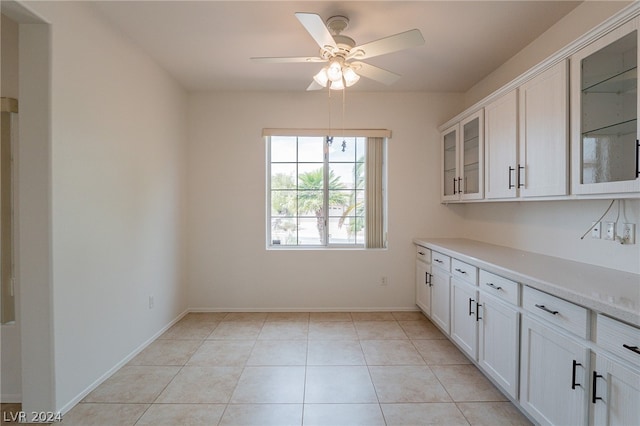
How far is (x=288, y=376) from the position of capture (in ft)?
7.57

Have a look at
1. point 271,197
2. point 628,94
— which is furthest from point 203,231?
point 628,94

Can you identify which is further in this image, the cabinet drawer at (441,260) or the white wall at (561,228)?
the cabinet drawer at (441,260)

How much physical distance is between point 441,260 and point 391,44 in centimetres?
203

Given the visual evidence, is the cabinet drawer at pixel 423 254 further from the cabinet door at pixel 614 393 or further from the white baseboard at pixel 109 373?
the white baseboard at pixel 109 373

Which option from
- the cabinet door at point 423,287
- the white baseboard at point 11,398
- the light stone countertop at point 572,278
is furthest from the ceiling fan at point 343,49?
the white baseboard at point 11,398

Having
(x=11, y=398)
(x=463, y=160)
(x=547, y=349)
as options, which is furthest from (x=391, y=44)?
(x=11, y=398)

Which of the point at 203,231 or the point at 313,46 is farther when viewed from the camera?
the point at 203,231

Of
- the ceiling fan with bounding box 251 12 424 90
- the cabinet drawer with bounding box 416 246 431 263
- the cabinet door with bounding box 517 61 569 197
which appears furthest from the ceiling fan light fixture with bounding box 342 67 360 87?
the cabinet drawer with bounding box 416 246 431 263

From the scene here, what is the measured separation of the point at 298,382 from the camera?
7.32 feet

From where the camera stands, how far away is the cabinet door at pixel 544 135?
1.84m

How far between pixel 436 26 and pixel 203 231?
3191 mm

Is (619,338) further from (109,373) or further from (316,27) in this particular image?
(109,373)

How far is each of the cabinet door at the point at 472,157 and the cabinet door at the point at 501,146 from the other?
0.27ft

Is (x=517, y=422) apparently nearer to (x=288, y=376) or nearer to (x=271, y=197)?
(x=288, y=376)
